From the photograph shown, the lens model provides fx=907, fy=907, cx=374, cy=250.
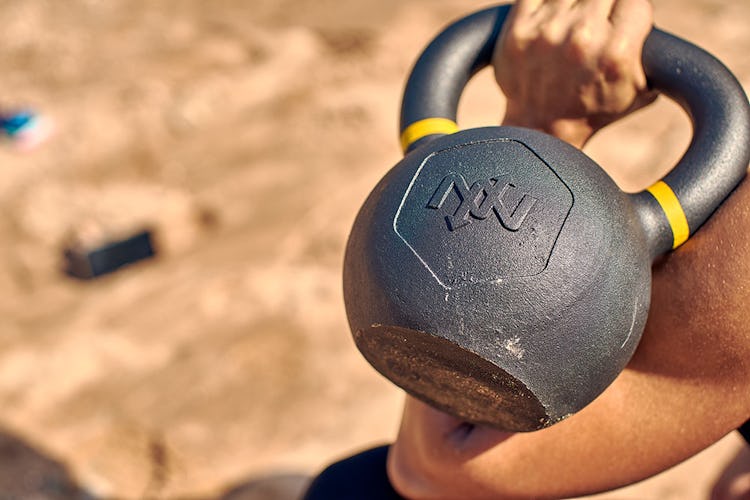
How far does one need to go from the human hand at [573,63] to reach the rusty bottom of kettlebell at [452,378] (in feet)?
1.26

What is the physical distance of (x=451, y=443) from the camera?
3.70 ft

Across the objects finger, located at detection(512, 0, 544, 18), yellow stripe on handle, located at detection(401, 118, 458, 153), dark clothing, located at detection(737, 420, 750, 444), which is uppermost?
finger, located at detection(512, 0, 544, 18)

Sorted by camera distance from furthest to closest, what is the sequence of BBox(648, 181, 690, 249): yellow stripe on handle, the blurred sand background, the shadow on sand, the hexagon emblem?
1. the blurred sand background
2. the shadow on sand
3. BBox(648, 181, 690, 249): yellow stripe on handle
4. the hexagon emblem

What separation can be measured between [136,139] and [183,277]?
2.67 feet

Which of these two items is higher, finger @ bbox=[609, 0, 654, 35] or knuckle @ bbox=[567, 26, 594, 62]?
finger @ bbox=[609, 0, 654, 35]

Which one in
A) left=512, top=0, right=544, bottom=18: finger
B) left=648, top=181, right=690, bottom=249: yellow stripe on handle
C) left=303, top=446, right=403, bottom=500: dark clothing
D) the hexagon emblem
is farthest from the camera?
left=303, top=446, right=403, bottom=500: dark clothing

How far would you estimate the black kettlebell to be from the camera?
0.87 meters

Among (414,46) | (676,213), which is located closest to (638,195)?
(676,213)

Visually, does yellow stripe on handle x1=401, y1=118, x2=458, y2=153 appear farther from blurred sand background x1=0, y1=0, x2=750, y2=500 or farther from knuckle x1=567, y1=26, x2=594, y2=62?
blurred sand background x1=0, y1=0, x2=750, y2=500

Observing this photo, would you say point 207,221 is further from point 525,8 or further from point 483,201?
point 483,201

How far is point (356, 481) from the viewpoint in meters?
1.36

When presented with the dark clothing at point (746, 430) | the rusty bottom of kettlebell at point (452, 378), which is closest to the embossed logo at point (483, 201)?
the rusty bottom of kettlebell at point (452, 378)

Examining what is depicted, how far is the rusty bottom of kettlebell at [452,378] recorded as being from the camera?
90cm

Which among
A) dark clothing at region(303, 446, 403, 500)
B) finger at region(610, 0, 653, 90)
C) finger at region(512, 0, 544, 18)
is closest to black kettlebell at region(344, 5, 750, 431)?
finger at region(610, 0, 653, 90)
